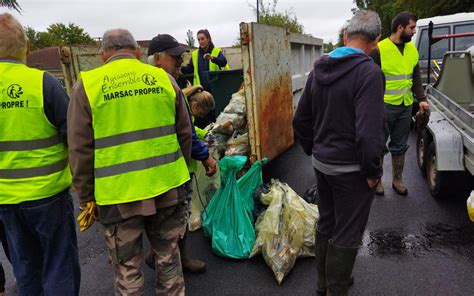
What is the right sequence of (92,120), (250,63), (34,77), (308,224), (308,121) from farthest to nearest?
(250,63)
(308,224)
(308,121)
(34,77)
(92,120)

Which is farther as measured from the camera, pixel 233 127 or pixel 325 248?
pixel 233 127

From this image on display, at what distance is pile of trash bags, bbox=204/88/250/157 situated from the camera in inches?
147

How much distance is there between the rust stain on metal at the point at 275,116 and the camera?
400 centimetres

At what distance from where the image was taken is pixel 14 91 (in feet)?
6.39

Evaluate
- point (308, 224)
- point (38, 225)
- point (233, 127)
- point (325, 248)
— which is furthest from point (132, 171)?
point (233, 127)

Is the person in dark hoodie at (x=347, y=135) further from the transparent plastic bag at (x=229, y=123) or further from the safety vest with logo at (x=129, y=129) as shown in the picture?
the transparent plastic bag at (x=229, y=123)

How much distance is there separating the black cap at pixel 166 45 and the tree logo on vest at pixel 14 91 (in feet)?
3.11

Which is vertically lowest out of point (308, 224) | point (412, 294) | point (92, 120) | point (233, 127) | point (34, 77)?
point (412, 294)

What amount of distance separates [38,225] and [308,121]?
1.70 meters

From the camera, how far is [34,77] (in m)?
2.01

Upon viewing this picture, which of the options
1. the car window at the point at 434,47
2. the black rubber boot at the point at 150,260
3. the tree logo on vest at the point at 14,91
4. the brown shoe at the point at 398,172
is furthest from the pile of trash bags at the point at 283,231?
the car window at the point at 434,47

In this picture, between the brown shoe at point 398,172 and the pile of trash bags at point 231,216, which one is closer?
the pile of trash bags at point 231,216

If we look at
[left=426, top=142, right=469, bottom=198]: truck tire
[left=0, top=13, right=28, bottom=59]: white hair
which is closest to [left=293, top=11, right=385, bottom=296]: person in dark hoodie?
[left=0, top=13, right=28, bottom=59]: white hair

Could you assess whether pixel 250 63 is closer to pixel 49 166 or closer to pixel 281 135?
pixel 281 135
